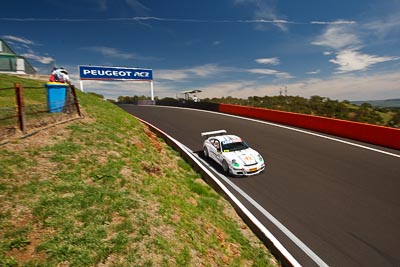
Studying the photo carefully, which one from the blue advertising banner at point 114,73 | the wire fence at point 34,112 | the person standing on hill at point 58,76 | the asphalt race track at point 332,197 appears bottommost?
the asphalt race track at point 332,197

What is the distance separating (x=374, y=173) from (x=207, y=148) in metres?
7.26

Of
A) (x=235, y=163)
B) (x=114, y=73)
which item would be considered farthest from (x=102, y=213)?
(x=114, y=73)

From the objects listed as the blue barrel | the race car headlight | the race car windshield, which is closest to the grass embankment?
the blue barrel

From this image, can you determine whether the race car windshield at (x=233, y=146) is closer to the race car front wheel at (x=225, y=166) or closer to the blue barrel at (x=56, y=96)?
the race car front wheel at (x=225, y=166)

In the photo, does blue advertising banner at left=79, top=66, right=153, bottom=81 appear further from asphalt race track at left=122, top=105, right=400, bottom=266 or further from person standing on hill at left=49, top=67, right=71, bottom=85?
asphalt race track at left=122, top=105, right=400, bottom=266

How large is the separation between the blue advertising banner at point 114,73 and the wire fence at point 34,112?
88.3 feet

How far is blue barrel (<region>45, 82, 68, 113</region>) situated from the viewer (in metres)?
9.34

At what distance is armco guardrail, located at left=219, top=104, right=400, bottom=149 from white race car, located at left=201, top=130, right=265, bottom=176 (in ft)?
25.5

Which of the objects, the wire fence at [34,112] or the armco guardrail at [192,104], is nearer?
the wire fence at [34,112]

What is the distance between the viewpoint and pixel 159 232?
4.80 metres

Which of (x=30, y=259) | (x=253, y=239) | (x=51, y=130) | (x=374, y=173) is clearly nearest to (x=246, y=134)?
(x=374, y=173)

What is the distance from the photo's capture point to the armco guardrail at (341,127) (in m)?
12.6

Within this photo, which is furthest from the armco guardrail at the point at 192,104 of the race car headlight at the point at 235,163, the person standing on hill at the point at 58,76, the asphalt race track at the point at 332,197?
the person standing on hill at the point at 58,76

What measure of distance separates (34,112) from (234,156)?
315 inches
